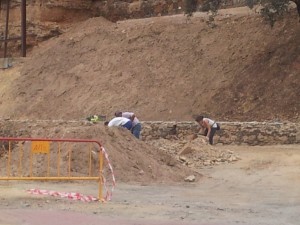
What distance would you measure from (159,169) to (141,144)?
1073mm

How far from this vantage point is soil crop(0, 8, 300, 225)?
12078 mm

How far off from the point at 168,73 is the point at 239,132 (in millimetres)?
8592

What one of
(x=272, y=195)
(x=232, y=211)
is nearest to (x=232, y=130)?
(x=272, y=195)

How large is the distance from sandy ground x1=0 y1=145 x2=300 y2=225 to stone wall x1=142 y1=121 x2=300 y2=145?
2354 millimetres

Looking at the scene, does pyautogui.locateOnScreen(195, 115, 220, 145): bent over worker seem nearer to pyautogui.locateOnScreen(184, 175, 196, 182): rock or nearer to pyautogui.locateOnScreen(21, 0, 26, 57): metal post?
pyautogui.locateOnScreen(184, 175, 196, 182): rock

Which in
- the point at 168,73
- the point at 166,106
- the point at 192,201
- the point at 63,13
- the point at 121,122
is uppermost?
the point at 63,13

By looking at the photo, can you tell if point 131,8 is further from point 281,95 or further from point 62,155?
point 62,155

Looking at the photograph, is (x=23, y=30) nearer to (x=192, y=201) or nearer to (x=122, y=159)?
Result: (x=122, y=159)

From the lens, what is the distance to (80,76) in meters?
33.5

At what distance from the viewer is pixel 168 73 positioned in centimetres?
3058

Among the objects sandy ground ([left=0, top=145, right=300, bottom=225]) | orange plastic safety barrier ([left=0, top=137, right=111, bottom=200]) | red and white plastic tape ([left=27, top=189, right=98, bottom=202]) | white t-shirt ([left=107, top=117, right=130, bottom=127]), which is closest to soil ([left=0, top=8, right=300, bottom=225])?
sandy ground ([left=0, top=145, right=300, bottom=225])

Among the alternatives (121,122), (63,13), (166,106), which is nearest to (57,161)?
(121,122)

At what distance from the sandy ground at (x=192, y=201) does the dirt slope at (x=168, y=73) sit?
702 centimetres

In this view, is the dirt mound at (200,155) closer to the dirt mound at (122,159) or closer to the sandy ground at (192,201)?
the sandy ground at (192,201)
